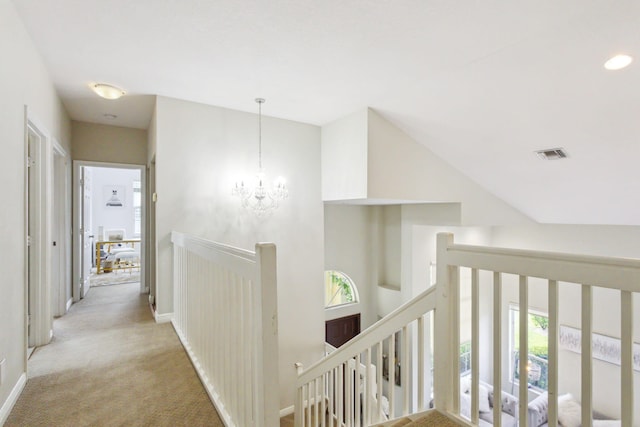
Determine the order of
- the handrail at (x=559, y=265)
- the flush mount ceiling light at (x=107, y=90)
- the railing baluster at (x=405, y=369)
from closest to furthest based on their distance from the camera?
the handrail at (x=559, y=265)
the railing baluster at (x=405, y=369)
the flush mount ceiling light at (x=107, y=90)

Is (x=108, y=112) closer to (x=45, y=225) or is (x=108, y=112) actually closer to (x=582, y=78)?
(x=45, y=225)

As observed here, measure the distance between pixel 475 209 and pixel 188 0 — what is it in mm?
4542

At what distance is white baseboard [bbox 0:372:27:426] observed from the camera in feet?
5.66

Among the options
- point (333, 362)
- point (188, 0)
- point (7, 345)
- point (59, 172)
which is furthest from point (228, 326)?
point (59, 172)

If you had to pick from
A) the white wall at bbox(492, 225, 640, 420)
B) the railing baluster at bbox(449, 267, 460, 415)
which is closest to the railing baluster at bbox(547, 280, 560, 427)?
the railing baluster at bbox(449, 267, 460, 415)

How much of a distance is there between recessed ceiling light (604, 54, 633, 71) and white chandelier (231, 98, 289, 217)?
3.25 metres

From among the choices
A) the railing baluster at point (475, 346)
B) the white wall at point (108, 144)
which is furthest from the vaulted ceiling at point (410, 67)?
the railing baluster at point (475, 346)

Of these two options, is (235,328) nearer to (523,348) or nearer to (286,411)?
(523,348)

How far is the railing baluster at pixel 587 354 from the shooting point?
93 cm

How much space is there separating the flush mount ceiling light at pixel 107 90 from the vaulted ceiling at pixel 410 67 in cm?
7

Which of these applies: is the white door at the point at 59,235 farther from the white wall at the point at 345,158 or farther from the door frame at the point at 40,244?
the white wall at the point at 345,158

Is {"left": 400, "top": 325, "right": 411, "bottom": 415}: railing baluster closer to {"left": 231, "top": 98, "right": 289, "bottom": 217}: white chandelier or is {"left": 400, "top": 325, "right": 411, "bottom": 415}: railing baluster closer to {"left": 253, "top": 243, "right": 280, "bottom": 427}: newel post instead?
{"left": 253, "top": 243, "right": 280, "bottom": 427}: newel post

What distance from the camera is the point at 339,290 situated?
23.6 ft

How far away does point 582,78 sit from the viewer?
263cm
